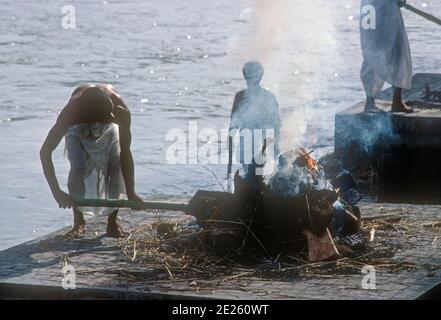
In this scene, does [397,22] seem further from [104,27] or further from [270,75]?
[104,27]

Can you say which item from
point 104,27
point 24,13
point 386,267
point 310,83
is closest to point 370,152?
point 386,267

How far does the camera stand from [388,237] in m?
9.93

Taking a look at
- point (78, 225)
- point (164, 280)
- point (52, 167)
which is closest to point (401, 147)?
point (78, 225)

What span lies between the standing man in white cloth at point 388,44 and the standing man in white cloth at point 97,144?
15.5ft

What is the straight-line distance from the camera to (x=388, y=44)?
46.1 feet

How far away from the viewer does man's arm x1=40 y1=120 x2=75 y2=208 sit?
31.7ft

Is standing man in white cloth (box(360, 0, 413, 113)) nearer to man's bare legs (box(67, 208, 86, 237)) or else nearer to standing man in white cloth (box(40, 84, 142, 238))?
standing man in white cloth (box(40, 84, 142, 238))

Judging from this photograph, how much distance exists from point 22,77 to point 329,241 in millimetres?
16268

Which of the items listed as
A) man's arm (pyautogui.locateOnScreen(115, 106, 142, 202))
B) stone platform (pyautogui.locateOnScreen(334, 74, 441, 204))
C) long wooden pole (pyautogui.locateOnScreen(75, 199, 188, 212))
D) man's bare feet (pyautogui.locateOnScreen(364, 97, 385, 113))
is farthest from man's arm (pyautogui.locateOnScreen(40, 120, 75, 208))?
Answer: man's bare feet (pyautogui.locateOnScreen(364, 97, 385, 113))

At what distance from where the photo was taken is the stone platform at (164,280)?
27.3 feet

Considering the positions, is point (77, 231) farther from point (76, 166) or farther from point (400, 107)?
point (400, 107)

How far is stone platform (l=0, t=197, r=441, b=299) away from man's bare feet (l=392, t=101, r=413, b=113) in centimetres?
424

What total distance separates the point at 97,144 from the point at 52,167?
488 mm

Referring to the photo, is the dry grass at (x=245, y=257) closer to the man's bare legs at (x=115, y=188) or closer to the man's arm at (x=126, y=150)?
the man's bare legs at (x=115, y=188)
